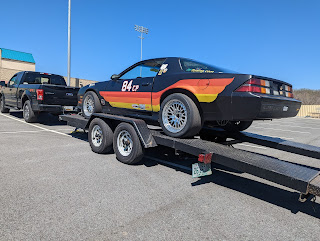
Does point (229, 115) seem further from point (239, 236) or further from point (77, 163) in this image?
A: point (77, 163)

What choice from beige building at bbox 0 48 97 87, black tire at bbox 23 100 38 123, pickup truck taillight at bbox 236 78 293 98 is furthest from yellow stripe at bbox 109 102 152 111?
beige building at bbox 0 48 97 87

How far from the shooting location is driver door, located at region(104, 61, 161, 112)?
13.9ft

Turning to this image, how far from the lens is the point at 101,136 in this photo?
15.3 ft

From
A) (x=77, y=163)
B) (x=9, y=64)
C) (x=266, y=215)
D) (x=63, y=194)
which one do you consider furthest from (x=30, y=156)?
(x=9, y=64)

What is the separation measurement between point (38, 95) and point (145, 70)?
189 inches

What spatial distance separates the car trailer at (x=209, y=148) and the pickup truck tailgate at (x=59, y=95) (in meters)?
2.08

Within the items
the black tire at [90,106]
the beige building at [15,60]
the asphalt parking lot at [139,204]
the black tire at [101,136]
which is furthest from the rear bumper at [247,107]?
the beige building at [15,60]

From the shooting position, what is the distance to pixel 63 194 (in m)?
2.75

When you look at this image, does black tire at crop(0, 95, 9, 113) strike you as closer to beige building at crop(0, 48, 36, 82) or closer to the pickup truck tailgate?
the pickup truck tailgate

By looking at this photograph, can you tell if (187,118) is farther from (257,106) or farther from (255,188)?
(255,188)

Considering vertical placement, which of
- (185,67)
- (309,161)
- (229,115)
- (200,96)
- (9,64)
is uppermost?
(9,64)

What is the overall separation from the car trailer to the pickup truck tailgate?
2.08 metres

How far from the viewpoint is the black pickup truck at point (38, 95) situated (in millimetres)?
7555

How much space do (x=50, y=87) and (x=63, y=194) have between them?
5.84m
